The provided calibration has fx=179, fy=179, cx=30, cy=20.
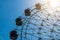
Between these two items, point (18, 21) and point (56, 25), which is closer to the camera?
point (56, 25)

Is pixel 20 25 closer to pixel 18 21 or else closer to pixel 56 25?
pixel 18 21

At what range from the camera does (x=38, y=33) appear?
11.7m

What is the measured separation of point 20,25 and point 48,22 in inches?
78.9

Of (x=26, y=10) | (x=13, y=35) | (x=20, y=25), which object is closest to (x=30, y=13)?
(x=26, y=10)

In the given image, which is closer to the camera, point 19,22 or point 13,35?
point 13,35

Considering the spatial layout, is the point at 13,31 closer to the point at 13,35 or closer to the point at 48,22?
the point at 13,35

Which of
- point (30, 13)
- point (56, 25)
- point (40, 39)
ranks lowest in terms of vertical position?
point (40, 39)

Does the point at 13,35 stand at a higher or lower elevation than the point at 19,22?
lower

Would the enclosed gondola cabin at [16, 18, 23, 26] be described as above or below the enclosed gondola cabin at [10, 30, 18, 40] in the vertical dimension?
above

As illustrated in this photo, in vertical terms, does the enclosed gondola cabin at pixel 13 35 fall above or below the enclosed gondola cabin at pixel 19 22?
below

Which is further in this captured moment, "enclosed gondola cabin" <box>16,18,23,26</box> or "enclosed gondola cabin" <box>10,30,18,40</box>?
"enclosed gondola cabin" <box>16,18,23,26</box>

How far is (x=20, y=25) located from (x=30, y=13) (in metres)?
1.10

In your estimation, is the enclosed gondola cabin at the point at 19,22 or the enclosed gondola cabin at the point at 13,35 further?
the enclosed gondola cabin at the point at 19,22

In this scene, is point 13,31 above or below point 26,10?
below
